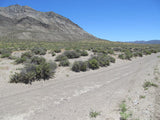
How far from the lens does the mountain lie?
2869 inches

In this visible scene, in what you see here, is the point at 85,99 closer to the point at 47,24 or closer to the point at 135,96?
the point at 135,96

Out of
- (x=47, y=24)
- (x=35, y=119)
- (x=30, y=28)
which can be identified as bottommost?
(x=35, y=119)

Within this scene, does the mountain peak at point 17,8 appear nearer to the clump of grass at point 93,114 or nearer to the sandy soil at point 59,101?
the sandy soil at point 59,101

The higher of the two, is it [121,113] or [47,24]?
[47,24]

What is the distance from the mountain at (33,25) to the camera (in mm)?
72881

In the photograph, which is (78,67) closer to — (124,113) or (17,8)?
(124,113)

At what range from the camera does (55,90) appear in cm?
677

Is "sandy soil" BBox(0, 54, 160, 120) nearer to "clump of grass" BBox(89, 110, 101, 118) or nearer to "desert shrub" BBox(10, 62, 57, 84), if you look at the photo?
"clump of grass" BBox(89, 110, 101, 118)

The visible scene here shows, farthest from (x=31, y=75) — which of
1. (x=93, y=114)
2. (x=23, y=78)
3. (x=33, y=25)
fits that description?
(x=33, y=25)

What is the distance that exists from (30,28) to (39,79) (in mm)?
89107

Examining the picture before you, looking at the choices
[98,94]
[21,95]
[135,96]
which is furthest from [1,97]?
[135,96]

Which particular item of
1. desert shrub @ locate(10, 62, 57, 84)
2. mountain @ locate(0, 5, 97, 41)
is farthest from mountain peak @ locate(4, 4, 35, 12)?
desert shrub @ locate(10, 62, 57, 84)

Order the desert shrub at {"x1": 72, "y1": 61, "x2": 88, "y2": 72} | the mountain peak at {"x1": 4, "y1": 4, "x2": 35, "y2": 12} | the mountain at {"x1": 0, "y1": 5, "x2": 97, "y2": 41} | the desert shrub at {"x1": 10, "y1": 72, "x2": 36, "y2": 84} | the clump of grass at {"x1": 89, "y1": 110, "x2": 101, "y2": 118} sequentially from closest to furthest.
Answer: the clump of grass at {"x1": 89, "y1": 110, "x2": 101, "y2": 118}, the desert shrub at {"x1": 10, "y1": 72, "x2": 36, "y2": 84}, the desert shrub at {"x1": 72, "y1": 61, "x2": 88, "y2": 72}, the mountain at {"x1": 0, "y1": 5, "x2": 97, "y2": 41}, the mountain peak at {"x1": 4, "y1": 4, "x2": 35, "y2": 12}

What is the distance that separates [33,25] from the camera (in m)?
89.2
